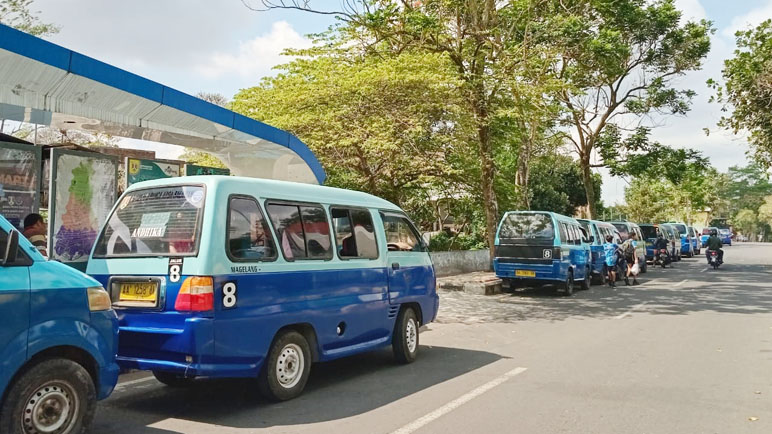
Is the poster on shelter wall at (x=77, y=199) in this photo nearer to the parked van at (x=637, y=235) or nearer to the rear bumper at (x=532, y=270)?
the rear bumper at (x=532, y=270)

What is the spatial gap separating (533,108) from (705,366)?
34.5ft

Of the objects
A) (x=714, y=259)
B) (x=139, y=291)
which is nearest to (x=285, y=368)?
(x=139, y=291)

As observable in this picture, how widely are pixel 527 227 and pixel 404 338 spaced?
9.00 metres

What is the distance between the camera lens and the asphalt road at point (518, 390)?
5.20 m

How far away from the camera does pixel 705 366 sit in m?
7.54

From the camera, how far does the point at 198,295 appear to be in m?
5.03

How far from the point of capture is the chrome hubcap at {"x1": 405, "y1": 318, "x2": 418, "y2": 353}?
7.80 meters

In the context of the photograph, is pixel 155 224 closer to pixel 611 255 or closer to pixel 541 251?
pixel 541 251

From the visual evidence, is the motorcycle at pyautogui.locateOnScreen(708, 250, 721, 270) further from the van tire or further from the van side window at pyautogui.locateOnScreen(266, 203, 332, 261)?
the van side window at pyautogui.locateOnScreen(266, 203, 332, 261)

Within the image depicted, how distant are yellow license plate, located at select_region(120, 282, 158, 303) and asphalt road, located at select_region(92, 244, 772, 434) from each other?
3.51 ft

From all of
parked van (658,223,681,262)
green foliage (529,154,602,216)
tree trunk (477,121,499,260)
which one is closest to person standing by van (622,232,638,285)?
tree trunk (477,121,499,260)

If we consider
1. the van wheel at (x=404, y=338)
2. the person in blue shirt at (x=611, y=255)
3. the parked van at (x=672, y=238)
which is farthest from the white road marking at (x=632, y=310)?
the parked van at (x=672, y=238)

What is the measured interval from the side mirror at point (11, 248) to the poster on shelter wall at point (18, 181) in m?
3.79

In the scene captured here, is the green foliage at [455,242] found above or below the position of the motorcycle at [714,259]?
above
